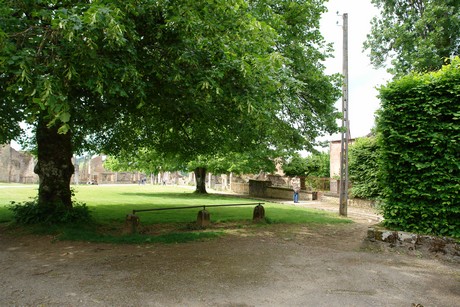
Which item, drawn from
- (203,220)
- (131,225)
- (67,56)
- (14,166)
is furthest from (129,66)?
(14,166)

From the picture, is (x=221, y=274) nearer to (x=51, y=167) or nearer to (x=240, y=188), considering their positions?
(x=51, y=167)

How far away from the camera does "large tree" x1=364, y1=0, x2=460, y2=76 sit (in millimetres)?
19594

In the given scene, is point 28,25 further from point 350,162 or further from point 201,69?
point 350,162

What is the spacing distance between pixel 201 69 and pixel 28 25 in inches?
123

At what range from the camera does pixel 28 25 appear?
5840 millimetres

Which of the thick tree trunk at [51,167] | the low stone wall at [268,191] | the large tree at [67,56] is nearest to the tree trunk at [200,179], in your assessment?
the low stone wall at [268,191]

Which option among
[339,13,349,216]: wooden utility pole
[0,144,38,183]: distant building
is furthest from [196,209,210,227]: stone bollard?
[0,144,38,183]: distant building

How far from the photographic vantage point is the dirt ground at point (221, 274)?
4.60 metres

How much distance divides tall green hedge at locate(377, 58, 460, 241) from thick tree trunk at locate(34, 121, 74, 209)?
8988 mm

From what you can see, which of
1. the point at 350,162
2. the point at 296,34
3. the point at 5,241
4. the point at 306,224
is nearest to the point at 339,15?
the point at 296,34

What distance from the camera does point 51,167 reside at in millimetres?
9945

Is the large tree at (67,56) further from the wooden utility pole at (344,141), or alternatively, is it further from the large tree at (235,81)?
the wooden utility pole at (344,141)

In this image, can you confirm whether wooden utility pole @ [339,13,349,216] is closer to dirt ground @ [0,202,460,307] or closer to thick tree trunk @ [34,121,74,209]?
dirt ground @ [0,202,460,307]

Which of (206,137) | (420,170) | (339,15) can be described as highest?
(339,15)
